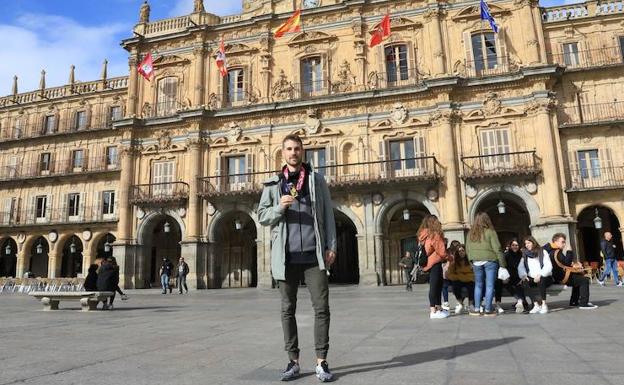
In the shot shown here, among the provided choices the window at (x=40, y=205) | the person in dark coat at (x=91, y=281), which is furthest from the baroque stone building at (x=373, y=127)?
the person in dark coat at (x=91, y=281)

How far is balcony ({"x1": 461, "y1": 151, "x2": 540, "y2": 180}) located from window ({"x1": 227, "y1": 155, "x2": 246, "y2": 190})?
1121 centimetres

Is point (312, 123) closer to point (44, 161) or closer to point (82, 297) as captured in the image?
point (82, 297)

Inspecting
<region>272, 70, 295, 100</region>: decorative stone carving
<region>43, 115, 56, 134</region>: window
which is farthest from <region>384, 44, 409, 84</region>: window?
<region>43, 115, 56, 134</region>: window

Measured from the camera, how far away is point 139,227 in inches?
1005

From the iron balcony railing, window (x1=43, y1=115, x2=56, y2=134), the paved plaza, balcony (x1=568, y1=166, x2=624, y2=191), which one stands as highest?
window (x1=43, y1=115, x2=56, y2=134)

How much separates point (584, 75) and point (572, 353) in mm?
22013

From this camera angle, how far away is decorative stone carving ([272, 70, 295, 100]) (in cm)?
2478

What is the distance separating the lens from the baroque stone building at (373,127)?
21.2m

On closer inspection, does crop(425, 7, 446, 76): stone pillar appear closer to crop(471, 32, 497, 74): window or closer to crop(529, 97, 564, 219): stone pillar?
crop(471, 32, 497, 74): window

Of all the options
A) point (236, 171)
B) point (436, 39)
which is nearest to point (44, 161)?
point (236, 171)

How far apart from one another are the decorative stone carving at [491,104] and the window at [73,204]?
2587 cm

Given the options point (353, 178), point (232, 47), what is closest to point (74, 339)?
point (353, 178)

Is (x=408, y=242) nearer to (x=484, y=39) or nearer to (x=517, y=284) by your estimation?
(x=484, y=39)

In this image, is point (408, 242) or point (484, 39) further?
point (408, 242)
